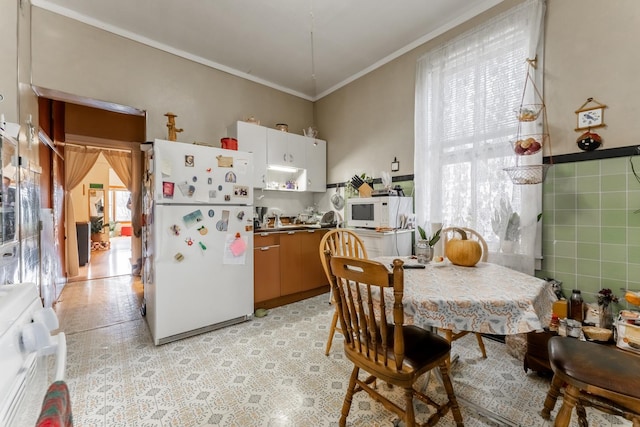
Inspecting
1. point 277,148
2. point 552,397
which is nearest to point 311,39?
point 277,148

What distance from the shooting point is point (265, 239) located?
9.97 feet

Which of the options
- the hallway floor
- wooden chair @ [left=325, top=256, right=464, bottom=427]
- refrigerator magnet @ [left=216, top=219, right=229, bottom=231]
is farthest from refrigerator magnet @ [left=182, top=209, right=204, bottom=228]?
the hallway floor

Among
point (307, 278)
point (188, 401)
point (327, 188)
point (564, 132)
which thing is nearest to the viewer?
point (188, 401)

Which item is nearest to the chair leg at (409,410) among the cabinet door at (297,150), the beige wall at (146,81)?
the cabinet door at (297,150)

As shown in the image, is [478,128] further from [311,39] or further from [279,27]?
[279,27]

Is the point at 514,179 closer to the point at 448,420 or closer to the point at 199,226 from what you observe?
the point at 448,420

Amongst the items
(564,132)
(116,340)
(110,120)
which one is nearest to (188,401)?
(116,340)

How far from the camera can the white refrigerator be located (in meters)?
2.25

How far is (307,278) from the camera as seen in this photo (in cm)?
→ 339

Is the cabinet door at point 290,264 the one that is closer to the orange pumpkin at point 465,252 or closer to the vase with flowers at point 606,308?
the orange pumpkin at point 465,252

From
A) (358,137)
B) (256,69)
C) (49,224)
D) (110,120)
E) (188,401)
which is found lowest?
(188,401)

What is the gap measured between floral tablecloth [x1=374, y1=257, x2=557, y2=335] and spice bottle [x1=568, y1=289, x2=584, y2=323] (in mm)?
809

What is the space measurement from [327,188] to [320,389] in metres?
2.85

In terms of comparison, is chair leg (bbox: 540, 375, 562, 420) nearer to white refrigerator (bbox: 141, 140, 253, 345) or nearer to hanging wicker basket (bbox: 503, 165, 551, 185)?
hanging wicker basket (bbox: 503, 165, 551, 185)
